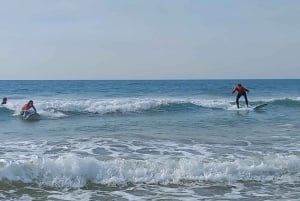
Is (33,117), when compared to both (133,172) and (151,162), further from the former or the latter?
(133,172)

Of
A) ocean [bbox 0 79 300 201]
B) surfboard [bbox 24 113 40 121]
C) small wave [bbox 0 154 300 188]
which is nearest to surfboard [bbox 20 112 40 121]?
surfboard [bbox 24 113 40 121]

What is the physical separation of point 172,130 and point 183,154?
5.06m

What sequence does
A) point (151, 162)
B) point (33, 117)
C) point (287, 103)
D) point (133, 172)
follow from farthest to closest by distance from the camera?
1. point (287, 103)
2. point (33, 117)
3. point (151, 162)
4. point (133, 172)

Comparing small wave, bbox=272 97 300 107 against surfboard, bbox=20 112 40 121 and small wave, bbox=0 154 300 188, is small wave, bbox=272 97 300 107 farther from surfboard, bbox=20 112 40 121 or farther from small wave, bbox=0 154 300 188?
small wave, bbox=0 154 300 188

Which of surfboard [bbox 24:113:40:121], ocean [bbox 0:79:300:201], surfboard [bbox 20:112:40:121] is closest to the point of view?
ocean [bbox 0:79:300:201]

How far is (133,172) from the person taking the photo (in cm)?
895

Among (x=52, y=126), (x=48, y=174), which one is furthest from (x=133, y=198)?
(x=52, y=126)

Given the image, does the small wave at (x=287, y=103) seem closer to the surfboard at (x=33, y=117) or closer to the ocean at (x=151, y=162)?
the ocean at (x=151, y=162)

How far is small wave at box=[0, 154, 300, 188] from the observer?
8648mm

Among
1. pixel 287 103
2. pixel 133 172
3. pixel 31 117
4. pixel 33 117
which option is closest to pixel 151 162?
pixel 133 172

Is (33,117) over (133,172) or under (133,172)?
over

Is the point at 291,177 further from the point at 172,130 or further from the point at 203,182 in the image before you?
the point at 172,130

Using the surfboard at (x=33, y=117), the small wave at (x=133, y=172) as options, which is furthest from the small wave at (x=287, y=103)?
the small wave at (x=133, y=172)

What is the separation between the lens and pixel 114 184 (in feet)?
27.9
